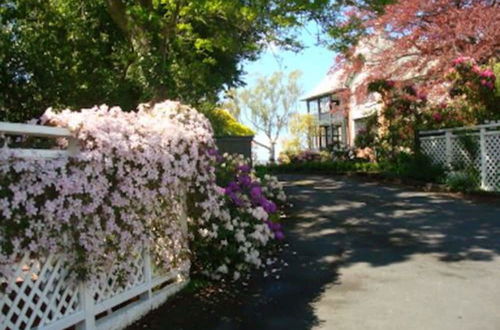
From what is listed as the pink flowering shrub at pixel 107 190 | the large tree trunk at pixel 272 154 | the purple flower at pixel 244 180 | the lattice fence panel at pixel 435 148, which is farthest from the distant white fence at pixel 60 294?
the large tree trunk at pixel 272 154

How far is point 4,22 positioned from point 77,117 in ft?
31.7

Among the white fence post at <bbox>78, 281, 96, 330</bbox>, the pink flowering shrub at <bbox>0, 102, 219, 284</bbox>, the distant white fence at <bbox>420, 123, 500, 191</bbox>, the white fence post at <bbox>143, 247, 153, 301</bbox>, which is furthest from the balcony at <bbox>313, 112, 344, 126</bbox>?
the white fence post at <bbox>78, 281, 96, 330</bbox>

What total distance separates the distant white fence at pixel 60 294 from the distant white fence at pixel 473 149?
9268 mm

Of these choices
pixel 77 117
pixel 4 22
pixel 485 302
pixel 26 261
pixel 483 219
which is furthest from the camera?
pixel 4 22

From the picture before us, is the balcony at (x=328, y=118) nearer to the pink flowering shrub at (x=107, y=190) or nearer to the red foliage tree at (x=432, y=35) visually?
the red foliage tree at (x=432, y=35)

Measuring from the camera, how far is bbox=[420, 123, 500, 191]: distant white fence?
38.1ft

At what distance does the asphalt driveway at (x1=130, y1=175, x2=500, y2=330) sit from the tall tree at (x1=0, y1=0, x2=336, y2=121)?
4.13 m

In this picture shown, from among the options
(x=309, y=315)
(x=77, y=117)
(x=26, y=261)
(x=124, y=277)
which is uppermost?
(x=77, y=117)

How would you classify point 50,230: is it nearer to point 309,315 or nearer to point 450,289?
point 309,315

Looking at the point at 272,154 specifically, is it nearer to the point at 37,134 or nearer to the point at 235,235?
the point at 235,235

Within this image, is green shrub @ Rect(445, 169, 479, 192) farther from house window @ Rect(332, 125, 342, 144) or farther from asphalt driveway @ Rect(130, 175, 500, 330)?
house window @ Rect(332, 125, 342, 144)

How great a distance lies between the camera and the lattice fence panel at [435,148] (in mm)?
13477

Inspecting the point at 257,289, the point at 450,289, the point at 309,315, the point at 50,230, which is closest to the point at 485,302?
the point at 450,289

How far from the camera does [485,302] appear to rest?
4836 mm
